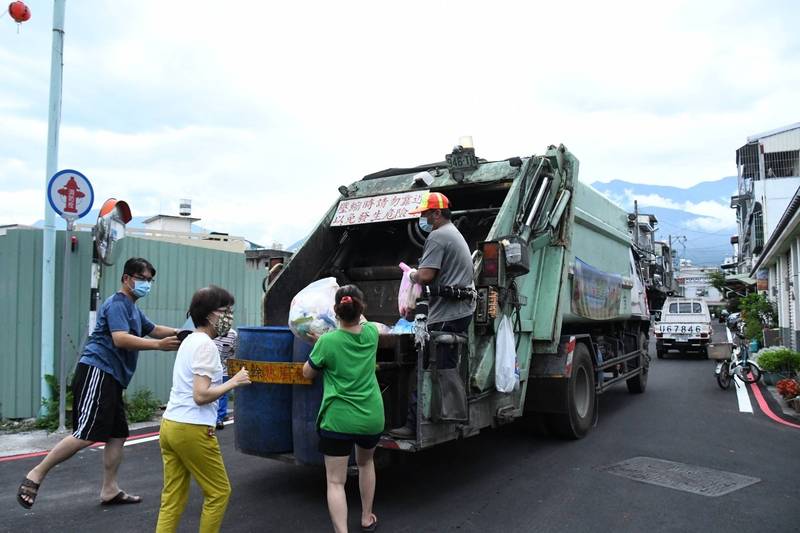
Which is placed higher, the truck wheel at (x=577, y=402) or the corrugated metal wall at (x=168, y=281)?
the corrugated metal wall at (x=168, y=281)

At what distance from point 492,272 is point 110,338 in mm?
2677

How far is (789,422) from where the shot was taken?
24.5 ft

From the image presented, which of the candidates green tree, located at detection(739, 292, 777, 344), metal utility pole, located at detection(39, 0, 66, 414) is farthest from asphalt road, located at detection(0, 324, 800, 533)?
green tree, located at detection(739, 292, 777, 344)

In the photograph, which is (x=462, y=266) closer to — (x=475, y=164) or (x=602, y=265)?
(x=475, y=164)

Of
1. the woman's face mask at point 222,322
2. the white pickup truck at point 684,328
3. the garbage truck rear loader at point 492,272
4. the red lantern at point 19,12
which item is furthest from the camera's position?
the white pickup truck at point 684,328

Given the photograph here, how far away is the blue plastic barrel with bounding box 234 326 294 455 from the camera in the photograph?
3951 millimetres

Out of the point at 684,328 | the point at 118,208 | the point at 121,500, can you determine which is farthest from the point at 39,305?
the point at 684,328

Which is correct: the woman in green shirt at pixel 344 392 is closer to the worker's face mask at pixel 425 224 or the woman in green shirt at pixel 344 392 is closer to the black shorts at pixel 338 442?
the black shorts at pixel 338 442

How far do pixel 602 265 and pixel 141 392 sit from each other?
5.73 m

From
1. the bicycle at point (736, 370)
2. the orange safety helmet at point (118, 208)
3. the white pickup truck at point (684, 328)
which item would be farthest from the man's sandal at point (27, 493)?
the white pickup truck at point (684, 328)

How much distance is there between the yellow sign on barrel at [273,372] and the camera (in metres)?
3.82

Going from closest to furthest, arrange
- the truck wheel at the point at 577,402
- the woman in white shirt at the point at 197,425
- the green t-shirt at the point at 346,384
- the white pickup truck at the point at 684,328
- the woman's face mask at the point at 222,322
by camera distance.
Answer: the woman in white shirt at the point at 197,425 → the woman's face mask at the point at 222,322 → the green t-shirt at the point at 346,384 → the truck wheel at the point at 577,402 → the white pickup truck at the point at 684,328

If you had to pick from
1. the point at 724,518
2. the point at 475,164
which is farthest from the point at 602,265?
the point at 724,518

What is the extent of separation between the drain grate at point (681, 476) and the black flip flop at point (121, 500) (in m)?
3.61
